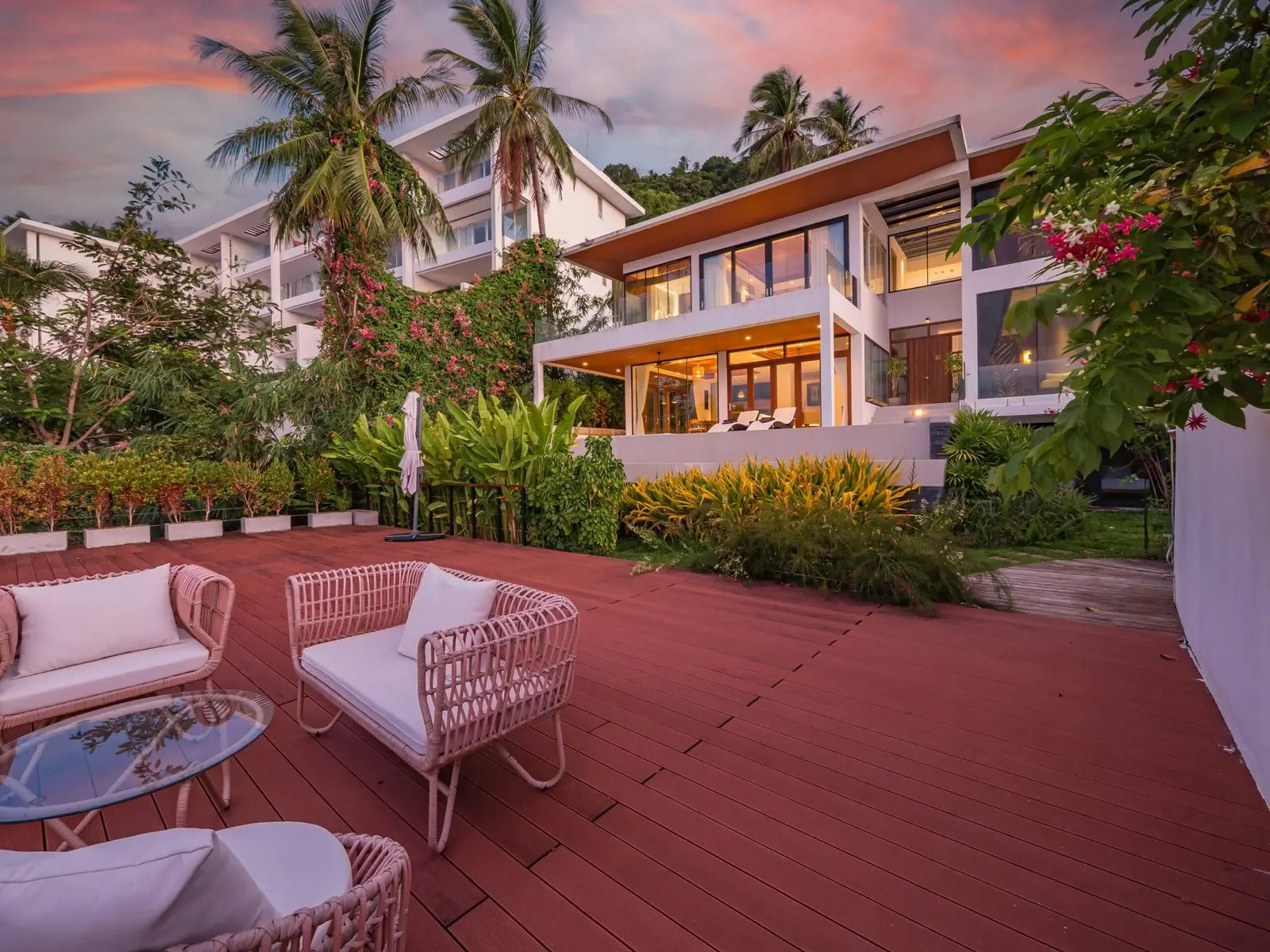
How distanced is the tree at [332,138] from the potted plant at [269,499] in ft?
14.2

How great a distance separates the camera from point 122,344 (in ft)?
38.4

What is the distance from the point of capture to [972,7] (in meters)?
9.76

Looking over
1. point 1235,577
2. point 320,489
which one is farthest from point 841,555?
point 320,489

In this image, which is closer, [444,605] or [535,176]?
[444,605]

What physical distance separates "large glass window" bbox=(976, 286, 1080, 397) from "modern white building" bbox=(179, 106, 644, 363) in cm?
1375

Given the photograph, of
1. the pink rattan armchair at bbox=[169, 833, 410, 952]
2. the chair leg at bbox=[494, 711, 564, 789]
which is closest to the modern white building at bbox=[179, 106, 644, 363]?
the chair leg at bbox=[494, 711, 564, 789]

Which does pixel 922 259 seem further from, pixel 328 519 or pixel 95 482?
pixel 95 482

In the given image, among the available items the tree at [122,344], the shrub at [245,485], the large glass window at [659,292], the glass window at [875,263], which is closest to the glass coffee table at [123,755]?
the shrub at [245,485]

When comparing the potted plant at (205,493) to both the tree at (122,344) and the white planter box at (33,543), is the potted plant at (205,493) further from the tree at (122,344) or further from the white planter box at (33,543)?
the tree at (122,344)

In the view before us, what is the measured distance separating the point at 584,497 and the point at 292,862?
6332 mm

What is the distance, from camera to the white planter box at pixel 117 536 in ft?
27.0

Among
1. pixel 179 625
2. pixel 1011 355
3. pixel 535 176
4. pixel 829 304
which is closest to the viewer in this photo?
pixel 179 625

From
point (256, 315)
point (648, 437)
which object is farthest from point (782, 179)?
point (256, 315)

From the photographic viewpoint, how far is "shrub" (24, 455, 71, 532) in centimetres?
776
